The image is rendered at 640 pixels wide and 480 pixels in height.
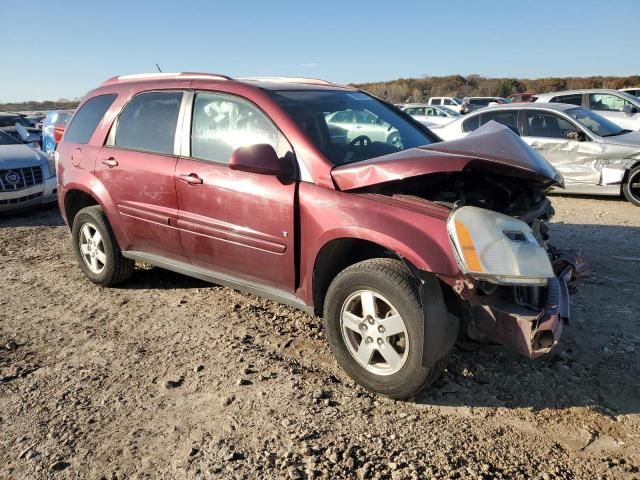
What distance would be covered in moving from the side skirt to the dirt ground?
356 millimetres

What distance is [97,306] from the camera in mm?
4449

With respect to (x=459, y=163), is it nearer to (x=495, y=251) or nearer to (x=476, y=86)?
(x=495, y=251)

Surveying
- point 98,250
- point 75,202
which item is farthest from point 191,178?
point 75,202

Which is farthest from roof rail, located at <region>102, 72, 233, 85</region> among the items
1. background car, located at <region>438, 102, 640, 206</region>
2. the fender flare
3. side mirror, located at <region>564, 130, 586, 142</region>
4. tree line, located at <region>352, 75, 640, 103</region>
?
tree line, located at <region>352, 75, 640, 103</region>

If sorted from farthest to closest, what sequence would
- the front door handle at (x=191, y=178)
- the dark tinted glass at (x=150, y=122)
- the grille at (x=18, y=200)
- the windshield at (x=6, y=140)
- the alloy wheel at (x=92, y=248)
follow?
the windshield at (x=6, y=140), the grille at (x=18, y=200), the alloy wheel at (x=92, y=248), the dark tinted glass at (x=150, y=122), the front door handle at (x=191, y=178)

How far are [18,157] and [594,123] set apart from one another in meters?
9.07

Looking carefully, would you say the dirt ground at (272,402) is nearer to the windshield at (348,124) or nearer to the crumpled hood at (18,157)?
the windshield at (348,124)

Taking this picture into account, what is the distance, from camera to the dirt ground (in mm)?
2461

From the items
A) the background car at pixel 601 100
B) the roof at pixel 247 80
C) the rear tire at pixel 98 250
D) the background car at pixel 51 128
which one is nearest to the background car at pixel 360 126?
the roof at pixel 247 80

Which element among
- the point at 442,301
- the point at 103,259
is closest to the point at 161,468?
the point at 442,301

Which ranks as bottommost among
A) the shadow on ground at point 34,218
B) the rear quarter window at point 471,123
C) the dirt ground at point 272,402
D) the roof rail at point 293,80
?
the shadow on ground at point 34,218

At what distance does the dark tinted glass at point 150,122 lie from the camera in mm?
4043

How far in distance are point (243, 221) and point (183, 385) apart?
43.3 inches

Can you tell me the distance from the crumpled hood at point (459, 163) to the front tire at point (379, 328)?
0.49 m
